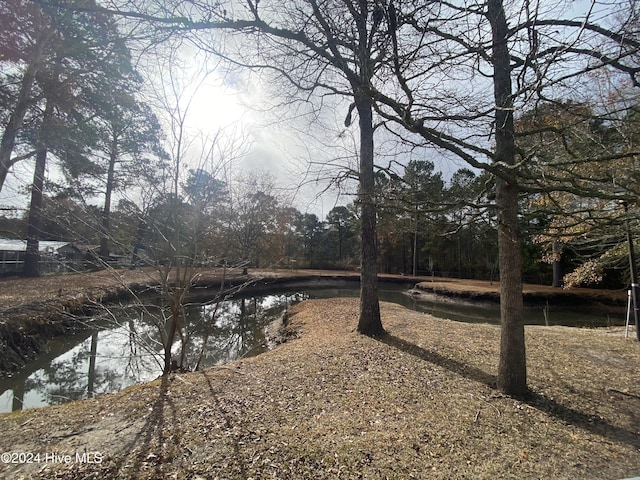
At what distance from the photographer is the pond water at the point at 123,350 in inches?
188

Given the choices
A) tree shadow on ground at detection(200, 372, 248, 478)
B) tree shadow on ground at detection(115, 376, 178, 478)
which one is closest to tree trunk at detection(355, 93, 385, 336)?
tree shadow on ground at detection(200, 372, 248, 478)

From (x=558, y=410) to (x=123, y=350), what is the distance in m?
8.31

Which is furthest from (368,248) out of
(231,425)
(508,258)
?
(231,425)

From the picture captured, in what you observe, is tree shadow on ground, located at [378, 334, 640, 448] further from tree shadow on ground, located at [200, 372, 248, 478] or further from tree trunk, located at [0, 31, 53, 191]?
tree trunk, located at [0, 31, 53, 191]

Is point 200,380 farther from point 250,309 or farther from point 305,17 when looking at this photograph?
point 250,309

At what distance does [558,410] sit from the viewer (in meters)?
3.17

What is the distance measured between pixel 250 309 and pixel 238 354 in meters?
6.90

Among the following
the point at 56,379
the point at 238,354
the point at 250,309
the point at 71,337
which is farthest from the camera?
the point at 250,309

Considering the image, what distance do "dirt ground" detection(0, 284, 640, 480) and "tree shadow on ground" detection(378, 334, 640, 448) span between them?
2 cm

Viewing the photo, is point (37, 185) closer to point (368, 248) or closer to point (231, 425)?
point (368, 248)

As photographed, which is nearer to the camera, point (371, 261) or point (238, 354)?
point (371, 261)

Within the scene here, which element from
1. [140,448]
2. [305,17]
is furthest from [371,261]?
[140,448]

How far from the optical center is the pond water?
478 centimetres

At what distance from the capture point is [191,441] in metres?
2.52
